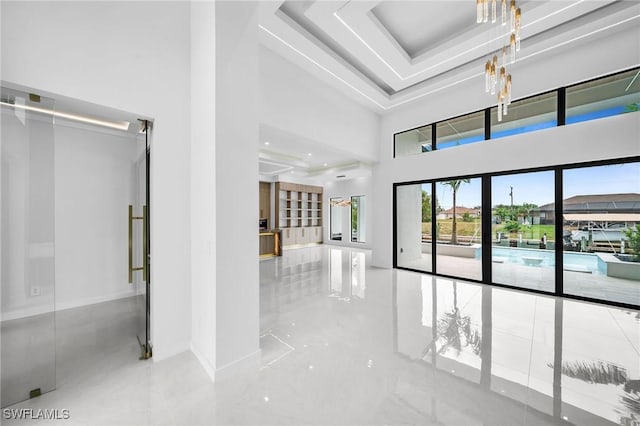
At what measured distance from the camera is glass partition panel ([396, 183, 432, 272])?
618 cm

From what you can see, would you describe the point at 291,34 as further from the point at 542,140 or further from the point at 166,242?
the point at 542,140

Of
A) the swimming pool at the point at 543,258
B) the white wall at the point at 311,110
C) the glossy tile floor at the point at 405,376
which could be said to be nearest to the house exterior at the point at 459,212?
the swimming pool at the point at 543,258

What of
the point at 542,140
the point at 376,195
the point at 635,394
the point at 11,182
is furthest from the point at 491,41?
the point at 11,182

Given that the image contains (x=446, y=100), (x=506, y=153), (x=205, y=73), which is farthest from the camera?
(x=446, y=100)

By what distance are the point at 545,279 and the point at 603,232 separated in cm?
119

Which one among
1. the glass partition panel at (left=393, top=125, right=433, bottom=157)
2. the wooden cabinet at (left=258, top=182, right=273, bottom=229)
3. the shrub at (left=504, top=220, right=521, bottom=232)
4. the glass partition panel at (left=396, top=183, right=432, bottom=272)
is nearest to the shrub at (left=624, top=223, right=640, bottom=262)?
the shrub at (left=504, top=220, right=521, bottom=232)

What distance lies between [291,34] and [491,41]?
333cm

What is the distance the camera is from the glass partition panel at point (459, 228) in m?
5.42

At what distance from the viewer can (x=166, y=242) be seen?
8.32ft

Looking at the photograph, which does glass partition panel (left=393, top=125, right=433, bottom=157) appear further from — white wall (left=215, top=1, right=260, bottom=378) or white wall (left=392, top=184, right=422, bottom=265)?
white wall (left=215, top=1, right=260, bottom=378)

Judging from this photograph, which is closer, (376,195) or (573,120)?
(573,120)

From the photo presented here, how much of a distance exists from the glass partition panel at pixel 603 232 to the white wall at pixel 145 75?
6229 millimetres

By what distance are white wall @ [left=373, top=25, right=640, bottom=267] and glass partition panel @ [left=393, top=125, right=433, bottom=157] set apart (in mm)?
166

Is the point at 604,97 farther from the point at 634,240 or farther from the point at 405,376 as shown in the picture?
the point at 405,376
